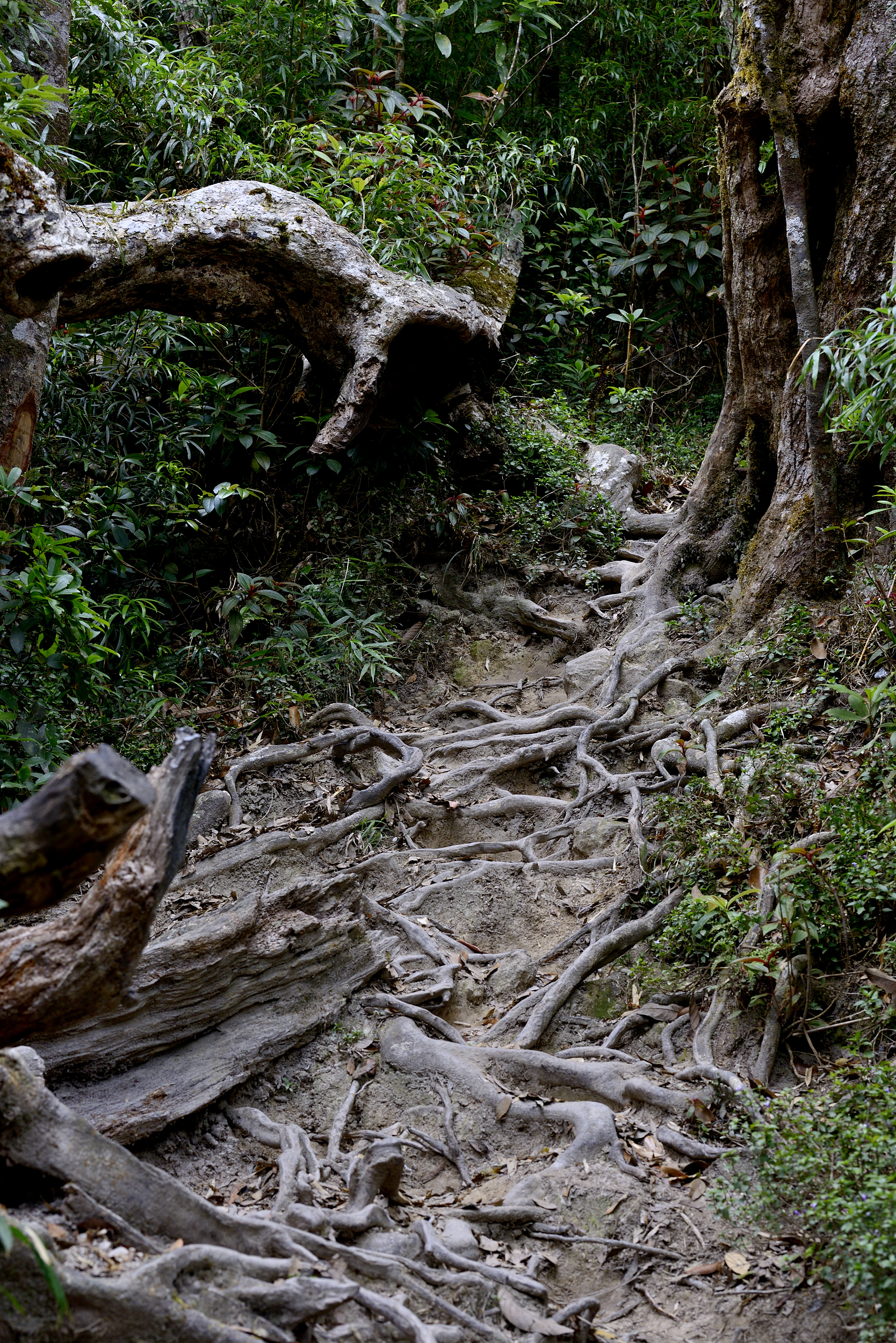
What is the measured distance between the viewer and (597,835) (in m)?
4.48

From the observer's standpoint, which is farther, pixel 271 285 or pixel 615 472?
pixel 615 472

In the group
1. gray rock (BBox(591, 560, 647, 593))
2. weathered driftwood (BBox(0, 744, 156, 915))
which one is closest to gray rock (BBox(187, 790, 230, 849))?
gray rock (BBox(591, 560, 647, 593))

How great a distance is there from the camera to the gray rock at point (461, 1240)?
2533mm

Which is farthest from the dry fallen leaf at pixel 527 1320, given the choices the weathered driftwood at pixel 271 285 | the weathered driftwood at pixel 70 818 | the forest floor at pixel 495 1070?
the weathered driftwood at pixel 271 285

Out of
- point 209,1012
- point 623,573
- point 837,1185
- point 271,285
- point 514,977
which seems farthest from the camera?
point 623,573

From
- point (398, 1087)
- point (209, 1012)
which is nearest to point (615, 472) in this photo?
point (398, 1087)

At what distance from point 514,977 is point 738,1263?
146cm

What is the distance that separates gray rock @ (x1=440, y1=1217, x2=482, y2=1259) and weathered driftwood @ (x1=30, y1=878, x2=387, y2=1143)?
2.71 feet

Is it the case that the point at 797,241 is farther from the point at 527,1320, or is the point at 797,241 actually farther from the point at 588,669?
the point at 527,1320

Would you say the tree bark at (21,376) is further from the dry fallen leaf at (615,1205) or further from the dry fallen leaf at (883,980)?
the dry fallen leaf at (883,980)

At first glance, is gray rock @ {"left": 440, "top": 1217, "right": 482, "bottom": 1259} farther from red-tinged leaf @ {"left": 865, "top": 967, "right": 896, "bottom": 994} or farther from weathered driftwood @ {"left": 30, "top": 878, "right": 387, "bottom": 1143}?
red-tinged leaf @ {"left": 865, "top": 967, "right": 896, "bottom": 994}

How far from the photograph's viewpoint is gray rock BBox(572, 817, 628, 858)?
14.5 ft

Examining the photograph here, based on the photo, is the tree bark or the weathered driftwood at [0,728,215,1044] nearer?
the weathered driftwood at [0,728,215,1044]

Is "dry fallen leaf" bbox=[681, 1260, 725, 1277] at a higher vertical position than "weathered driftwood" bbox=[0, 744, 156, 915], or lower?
lower
